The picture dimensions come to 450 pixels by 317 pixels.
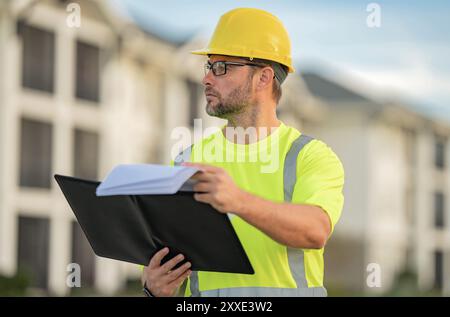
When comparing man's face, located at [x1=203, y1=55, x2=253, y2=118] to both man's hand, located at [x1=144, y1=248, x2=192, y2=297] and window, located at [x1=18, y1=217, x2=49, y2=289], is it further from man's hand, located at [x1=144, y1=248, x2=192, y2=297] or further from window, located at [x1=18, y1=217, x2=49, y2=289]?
window, located at [x1=18, y1=217, x2=49, y2=289]

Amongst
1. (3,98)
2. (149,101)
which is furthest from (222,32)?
(149,101)

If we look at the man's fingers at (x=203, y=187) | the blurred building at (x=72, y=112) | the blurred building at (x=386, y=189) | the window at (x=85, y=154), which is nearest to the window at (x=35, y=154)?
the blurred building at (x=72, y=112)

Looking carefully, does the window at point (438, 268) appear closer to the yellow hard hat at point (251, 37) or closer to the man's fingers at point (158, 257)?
the yellow hard hat at point (251, 37)

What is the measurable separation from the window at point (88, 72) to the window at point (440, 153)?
28.8 meters

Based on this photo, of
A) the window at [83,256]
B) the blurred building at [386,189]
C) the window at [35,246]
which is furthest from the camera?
the blurred building at [386,189]

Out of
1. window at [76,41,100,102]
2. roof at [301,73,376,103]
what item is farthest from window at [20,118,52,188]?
roof at [301,73,376,103]

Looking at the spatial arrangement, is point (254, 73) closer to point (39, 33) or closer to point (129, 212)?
point (129, 212)

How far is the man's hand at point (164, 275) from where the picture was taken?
3.47 m

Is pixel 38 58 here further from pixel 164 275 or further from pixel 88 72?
pixel 164 275

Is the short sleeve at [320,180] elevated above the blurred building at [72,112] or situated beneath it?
situated beneath

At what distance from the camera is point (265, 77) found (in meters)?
3.75

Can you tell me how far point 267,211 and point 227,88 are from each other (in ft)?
2.55

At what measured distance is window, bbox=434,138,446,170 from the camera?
5669 cm

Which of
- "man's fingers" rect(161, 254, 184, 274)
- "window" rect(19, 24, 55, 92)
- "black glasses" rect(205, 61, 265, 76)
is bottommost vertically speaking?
"man's fingers" rect(161, 254, 184, 274)
